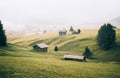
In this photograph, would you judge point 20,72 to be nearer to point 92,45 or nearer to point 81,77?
point 81,77

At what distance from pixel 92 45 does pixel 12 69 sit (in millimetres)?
78256

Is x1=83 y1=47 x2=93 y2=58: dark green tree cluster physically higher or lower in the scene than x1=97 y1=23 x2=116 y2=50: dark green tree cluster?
lower

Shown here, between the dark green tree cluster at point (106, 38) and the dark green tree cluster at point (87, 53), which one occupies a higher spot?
the dark green tree cluster at point (106, 38)

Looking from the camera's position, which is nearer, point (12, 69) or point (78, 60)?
point (12, 69)

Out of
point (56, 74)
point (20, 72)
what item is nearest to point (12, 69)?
point (20, 72)

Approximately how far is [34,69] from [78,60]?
118 ft

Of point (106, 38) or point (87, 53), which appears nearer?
point (87, 53)

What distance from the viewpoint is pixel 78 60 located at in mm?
89250

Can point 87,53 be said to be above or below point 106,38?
below

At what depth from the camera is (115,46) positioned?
11138cm

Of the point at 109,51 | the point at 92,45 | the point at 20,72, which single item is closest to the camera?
→ the point at 20,72

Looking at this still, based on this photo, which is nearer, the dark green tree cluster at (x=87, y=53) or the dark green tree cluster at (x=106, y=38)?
the dark green tree cluster at (x=87, y=53)

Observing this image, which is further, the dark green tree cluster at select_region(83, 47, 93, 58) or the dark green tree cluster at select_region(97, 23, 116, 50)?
the dark green tree cluster at select_region(97, 23, 116, 50)

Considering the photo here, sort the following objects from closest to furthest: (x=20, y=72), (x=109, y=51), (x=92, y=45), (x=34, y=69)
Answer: (x=20, y=72) → (x=34, y=69) → (x=109, y=51) → (x=92, y=45)
